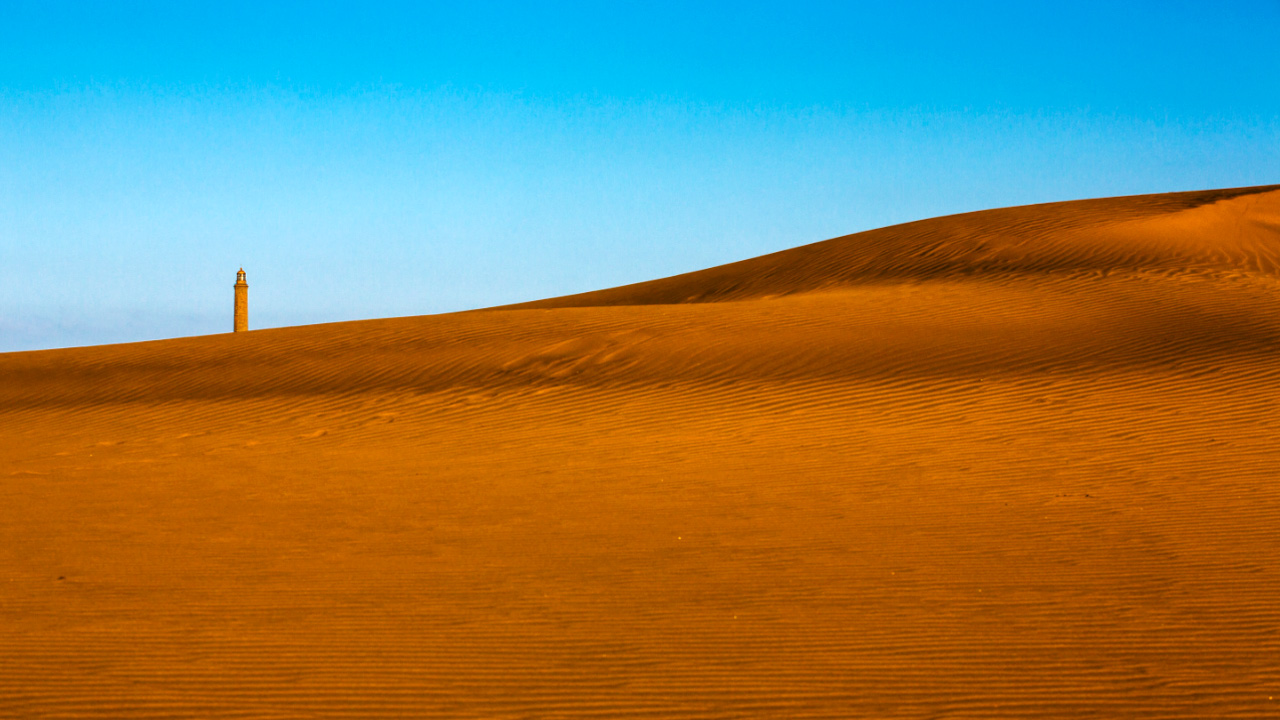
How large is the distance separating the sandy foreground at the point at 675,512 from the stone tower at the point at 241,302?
64.0 feet

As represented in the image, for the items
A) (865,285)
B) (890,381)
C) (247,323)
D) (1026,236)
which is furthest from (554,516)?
(247,323)

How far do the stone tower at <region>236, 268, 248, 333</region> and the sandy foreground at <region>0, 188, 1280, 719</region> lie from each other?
19518mm

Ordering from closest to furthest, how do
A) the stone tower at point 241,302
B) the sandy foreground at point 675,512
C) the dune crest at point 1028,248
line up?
the sandy foreground at point 675,512
the dune crest at point 1028,248
the stone tower at point 241,302

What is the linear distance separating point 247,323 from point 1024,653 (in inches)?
1515

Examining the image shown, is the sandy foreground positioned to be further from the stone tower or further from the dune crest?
the stone tower

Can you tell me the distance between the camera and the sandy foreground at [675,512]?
4809 mm

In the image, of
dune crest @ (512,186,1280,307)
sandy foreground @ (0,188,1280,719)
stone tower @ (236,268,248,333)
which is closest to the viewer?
sandy foreground @ (0,188,1280,719)

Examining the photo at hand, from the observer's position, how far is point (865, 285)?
22.6 metres

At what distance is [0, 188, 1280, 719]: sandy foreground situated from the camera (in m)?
4.81

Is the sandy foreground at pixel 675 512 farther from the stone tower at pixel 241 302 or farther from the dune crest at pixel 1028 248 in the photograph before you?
the stone tower at pixel 241 302

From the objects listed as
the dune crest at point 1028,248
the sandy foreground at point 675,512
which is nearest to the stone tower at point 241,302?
the dune crest at point 1028,248

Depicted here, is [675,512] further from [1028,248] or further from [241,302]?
[241,302]

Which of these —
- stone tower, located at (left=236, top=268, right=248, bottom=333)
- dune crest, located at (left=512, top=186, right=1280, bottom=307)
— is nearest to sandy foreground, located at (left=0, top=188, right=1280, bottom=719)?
dune crest, located at (left=512, top=186, right=1280, bottom=307)

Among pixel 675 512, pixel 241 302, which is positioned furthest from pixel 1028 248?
pixel 241 302
